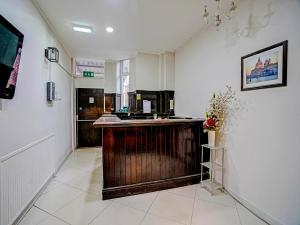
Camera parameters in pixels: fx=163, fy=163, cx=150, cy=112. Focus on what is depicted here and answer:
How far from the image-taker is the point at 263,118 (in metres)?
2.01

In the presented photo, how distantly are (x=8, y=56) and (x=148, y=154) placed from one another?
210 centimetres

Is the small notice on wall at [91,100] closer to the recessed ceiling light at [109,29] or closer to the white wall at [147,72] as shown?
the white wall at [147,72]

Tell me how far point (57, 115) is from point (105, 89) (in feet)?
8.52

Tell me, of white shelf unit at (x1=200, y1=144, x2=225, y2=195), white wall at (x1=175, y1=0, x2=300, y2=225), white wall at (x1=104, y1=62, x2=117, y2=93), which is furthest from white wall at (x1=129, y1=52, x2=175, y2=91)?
white shelf unit at (x1=200, y1=144, x2=225, y2=195)

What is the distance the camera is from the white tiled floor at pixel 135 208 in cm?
192

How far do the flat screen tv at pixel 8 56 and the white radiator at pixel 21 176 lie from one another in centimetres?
68

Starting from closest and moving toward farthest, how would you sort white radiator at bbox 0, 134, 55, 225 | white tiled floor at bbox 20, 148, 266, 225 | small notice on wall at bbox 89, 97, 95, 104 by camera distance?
white radiator at bbox 0, 134, 55, 225 → white tiled floor at bbox 20, 148, 266, 225 → small notice on wall at bbox 89, 97, 95, 104

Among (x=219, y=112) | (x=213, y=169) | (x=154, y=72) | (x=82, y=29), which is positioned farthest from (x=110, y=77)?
(x=213, y=169)

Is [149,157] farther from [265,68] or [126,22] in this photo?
[126,22]

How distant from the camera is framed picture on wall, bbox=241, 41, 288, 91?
1.78 meters

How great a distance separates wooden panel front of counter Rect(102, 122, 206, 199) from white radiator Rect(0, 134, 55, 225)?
942mm

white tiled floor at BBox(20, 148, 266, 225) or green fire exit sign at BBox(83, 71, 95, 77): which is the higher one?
green fire exit sign at BBox(83, 71, 95, 77)

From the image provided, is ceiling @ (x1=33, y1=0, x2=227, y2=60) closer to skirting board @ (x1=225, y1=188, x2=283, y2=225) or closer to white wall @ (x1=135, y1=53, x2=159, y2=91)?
white wall @ (x1=135, y1=53, x2=159, y2=91)

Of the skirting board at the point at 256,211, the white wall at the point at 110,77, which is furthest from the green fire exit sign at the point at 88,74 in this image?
the skirting board at the point at 256,211
